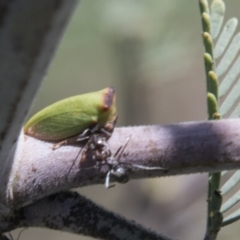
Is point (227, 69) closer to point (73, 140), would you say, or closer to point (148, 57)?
point (73, 140)

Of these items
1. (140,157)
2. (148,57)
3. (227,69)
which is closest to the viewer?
(140,157)

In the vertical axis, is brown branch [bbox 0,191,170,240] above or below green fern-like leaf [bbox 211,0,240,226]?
below

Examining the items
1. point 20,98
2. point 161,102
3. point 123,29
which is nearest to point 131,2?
point 123,29

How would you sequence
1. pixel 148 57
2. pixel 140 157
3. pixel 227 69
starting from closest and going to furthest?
pixel 140 157, pixel 227 69, pixel 148 57

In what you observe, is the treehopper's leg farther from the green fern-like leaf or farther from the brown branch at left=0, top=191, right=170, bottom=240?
the green fern-like leaf

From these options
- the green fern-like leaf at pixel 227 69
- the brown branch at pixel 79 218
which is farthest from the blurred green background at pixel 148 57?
the brown branch at pixel 79 218

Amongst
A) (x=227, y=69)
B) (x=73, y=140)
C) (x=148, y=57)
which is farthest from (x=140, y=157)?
(x=148, y=57)

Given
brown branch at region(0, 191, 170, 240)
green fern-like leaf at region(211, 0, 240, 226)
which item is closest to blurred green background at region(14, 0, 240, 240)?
green fern-like leaf at region(211, 0, 240, 226)

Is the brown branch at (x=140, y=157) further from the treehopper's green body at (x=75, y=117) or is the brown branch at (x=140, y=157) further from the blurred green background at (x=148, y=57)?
the blurred green background at (x=148, y=57)
